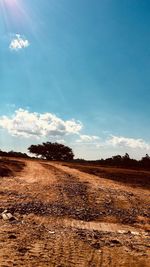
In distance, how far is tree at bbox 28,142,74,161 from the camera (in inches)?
2277

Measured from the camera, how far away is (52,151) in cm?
5812

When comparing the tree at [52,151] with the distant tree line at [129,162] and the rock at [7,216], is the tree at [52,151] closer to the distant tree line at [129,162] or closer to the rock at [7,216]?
the distant tree line at [129,162]

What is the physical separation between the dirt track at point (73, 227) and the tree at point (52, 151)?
141 feet

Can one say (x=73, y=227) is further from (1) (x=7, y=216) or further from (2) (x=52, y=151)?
(2) (x=52, y=151)

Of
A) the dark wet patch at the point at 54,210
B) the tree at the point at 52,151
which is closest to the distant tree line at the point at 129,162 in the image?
the tree at the point at 52,151

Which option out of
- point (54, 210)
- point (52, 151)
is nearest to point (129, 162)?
point (52, 151)

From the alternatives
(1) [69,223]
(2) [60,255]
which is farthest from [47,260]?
(1) [69,223]

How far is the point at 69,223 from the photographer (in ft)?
29.3

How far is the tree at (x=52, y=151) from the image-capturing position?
57.8m

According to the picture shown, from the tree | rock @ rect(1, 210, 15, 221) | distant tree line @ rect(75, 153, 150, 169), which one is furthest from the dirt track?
the tree

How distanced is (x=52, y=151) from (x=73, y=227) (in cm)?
4985

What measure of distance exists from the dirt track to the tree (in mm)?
42981

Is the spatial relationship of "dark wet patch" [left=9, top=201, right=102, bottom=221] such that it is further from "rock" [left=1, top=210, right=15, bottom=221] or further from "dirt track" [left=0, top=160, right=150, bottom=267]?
"rock" [left=1, top=210, right=15, bottom=221]

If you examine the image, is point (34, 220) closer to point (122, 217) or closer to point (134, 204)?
point (122, 217)
